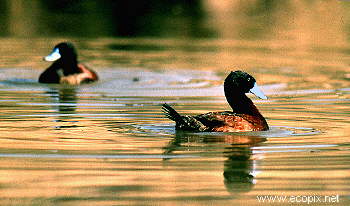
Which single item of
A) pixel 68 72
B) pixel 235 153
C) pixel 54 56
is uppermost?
pixel 54 56

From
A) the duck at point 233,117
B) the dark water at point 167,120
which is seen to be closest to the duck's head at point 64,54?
the dark water at point 167,120

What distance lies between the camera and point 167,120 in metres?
12.2

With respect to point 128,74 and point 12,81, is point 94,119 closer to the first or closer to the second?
point 12,81

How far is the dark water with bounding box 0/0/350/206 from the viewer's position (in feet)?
26.2

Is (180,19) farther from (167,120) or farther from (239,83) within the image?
(239,83)

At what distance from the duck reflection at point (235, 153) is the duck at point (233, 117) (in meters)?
0.10

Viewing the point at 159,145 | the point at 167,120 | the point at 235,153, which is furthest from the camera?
the point at 167,120

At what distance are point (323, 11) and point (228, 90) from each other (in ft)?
79.0

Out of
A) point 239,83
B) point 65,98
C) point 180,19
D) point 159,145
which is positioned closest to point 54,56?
point 65,98

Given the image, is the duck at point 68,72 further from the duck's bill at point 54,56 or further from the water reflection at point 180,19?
the water reflection at point 180,19

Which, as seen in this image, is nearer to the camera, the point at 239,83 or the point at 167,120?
the point at 239,83

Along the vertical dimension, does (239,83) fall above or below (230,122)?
above

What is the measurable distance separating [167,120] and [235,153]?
2.59m

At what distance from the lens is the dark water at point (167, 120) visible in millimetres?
7988
